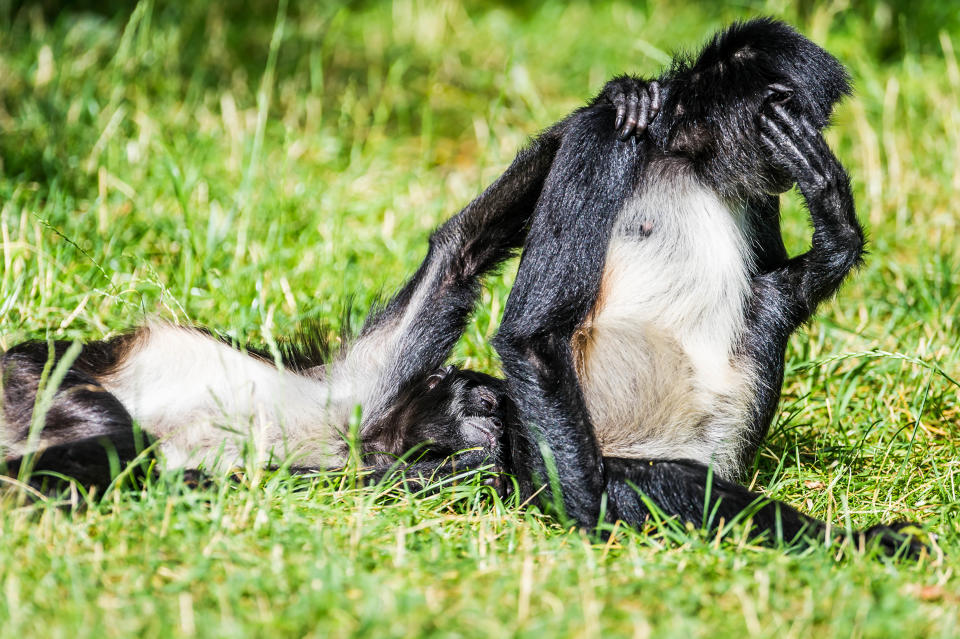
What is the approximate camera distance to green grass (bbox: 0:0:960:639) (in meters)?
2.19

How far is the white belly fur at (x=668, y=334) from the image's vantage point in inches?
127

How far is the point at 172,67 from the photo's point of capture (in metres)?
6.66

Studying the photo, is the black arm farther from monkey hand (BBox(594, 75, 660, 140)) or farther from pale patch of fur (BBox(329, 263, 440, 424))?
pale patch of fur (BBox(329, 263, 440, 424))

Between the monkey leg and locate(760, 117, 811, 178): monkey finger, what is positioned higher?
locate(760, 117, 811, 178): monkey finger

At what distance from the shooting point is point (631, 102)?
3164 millimetres

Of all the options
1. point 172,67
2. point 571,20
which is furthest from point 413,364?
point 571,20

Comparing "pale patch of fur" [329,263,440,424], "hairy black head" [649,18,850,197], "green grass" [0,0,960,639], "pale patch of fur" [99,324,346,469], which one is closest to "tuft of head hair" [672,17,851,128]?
"hairy black head" [649,18,850,197]

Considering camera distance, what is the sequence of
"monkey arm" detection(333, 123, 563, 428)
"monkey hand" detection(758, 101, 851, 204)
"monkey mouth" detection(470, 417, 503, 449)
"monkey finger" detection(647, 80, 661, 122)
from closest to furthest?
"monkey hand" detection(758, 101, 851, 204), "monkey finger" detection(647, 80, 661, 122), "monkey mouth" detection(470, 417, 503, 449), "monkey arm" detection(333, 123, 563, 428)

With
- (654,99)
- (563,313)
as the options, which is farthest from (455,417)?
(654,99)

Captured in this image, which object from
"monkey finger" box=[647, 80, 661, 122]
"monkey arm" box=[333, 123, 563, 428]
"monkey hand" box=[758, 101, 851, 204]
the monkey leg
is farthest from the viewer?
"monkey arm" box=[333, 123, 563, 428]

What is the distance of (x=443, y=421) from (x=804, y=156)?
1.45m

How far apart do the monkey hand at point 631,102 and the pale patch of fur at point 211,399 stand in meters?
1.31

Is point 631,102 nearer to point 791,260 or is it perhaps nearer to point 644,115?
point 644,115

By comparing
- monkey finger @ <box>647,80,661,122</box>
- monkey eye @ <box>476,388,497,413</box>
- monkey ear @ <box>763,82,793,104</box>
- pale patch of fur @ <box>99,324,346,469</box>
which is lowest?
pale patch of fur @ <box>99,324,346,469</box>
